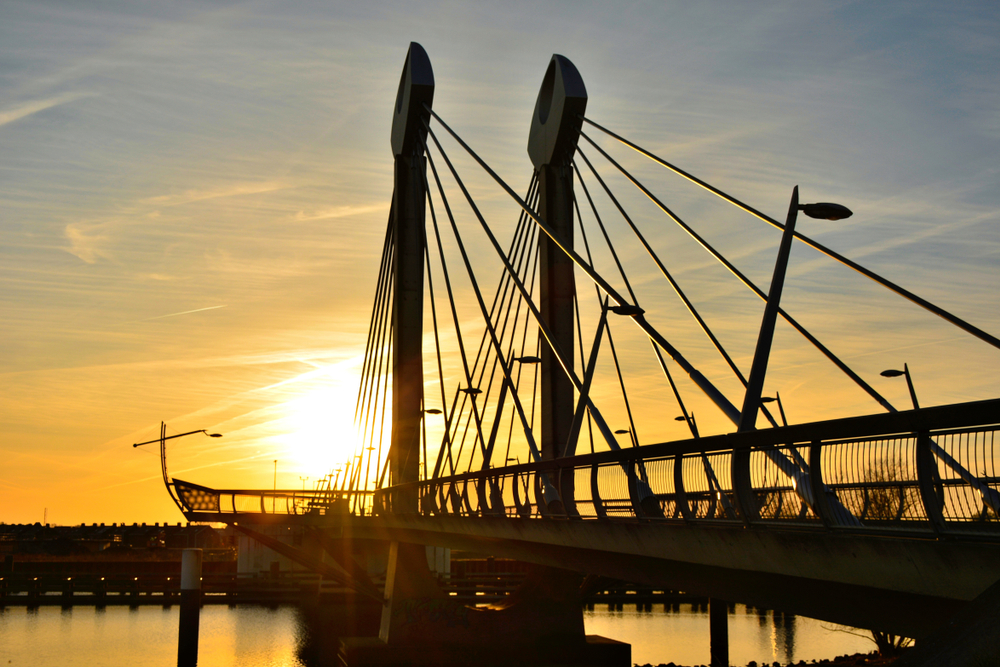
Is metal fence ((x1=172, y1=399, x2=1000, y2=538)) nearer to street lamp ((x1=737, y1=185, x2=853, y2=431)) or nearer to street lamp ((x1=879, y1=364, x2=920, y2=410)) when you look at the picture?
street lamp ((x1=737, y1=185, x2=853, y2=431))

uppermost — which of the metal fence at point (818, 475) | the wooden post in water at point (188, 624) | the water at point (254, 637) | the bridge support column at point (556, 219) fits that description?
the bridge support column at point (556, 219)

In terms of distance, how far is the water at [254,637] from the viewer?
44.4m

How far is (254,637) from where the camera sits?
52.4m

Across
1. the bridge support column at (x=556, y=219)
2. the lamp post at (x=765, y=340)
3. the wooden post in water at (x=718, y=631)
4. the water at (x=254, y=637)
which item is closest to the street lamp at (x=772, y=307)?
the lamp post at (x=765, y=340)

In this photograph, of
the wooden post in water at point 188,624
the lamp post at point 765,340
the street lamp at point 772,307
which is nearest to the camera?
the lamp post at point 765,340

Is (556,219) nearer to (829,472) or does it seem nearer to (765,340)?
(765,340)

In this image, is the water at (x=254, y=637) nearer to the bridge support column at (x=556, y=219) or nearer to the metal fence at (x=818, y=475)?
the bridge support column at (x=556, y=219)

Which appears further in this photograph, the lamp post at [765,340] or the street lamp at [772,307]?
the street lamp at [772,307]

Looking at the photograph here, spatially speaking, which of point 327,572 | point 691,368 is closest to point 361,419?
point 327,572

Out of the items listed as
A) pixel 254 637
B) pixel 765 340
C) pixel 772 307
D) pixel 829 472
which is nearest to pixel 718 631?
pixel 254 637

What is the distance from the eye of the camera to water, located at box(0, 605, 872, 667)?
44406 mm

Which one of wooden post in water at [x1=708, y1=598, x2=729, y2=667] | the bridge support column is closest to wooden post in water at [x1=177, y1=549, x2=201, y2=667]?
wooden post in water at [x1=708, y1=598, x2=729, y2=667]

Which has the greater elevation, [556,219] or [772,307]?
[556,219]

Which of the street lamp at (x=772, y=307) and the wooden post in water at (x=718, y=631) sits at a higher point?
the street lamp at (x=772, y=307)
